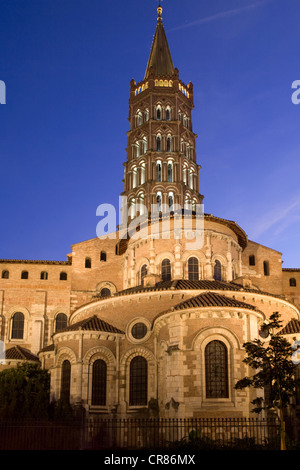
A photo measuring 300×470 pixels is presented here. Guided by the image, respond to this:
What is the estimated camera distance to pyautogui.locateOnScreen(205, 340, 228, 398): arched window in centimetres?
2706

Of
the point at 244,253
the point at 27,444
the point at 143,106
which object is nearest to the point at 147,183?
the point at 143,106

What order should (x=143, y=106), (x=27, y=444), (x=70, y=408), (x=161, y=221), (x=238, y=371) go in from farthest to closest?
(x=143, y=106) < (x=161, y=221) < (x=70, y=408) < (x=238, y=371) < (x=27, y=444)

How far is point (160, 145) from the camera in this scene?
58.9 m

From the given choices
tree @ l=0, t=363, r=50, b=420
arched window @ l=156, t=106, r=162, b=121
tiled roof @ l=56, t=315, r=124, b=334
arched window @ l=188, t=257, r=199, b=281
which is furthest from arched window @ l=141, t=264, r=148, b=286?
arched window @ l=156, t=106, r=162, b=121

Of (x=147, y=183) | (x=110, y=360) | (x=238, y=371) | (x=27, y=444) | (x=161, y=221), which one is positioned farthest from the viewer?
(x=147, y=183)

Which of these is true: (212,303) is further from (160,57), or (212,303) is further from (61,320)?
(160,57)

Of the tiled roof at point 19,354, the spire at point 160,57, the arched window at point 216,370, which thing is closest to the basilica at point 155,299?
the arched window at point 216,370

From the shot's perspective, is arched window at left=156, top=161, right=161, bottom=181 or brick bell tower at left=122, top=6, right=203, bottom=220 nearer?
brick bell tower at left=122, top=6, right=203, bottom=220

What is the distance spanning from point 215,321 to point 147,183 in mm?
30521

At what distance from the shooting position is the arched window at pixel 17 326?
4606cm

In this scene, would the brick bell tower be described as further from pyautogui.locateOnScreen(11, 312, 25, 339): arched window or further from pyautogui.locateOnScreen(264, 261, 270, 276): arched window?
pyautogui.locateOnScreen(11, 312, 25, 339): arched window

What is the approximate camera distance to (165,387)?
1131 inches

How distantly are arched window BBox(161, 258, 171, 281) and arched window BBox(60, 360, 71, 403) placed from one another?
9.73 meters

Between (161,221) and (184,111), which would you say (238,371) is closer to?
(161,221)
